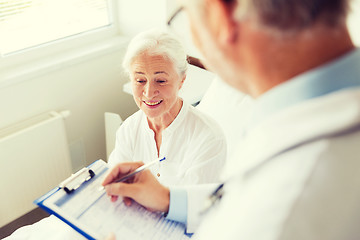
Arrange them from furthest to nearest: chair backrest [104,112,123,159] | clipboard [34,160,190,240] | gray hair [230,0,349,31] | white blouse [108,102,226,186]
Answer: chair backrest [104,112,123,159], white blouse [108,102,226,186], clipboard [34,160,190,240], gray hair [230,0,349,31]

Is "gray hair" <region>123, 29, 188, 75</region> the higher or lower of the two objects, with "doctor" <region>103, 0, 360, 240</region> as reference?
lower

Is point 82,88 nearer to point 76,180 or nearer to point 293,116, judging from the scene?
point 76,180

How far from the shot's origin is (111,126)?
6.63ft

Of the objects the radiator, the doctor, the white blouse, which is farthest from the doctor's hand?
the radiator

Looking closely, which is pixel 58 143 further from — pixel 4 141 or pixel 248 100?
pixel 248 100

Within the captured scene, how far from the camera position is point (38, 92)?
1769 millimetres

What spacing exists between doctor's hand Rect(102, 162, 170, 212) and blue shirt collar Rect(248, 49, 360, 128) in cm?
55

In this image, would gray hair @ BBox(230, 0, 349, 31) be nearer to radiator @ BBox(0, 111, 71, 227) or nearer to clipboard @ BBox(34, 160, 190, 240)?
clipboard @ BBox(34, 160, 190, 240)

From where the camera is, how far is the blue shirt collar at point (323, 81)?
41 centimetres

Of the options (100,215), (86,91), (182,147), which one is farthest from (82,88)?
(100,215)

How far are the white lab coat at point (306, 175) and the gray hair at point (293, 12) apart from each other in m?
0.10

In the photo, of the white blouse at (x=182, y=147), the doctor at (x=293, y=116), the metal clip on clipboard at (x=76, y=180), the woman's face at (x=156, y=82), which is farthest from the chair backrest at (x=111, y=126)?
the doctor at (x=293, y=116)

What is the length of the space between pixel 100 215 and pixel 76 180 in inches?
5.9

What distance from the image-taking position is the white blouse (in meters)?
1.24
